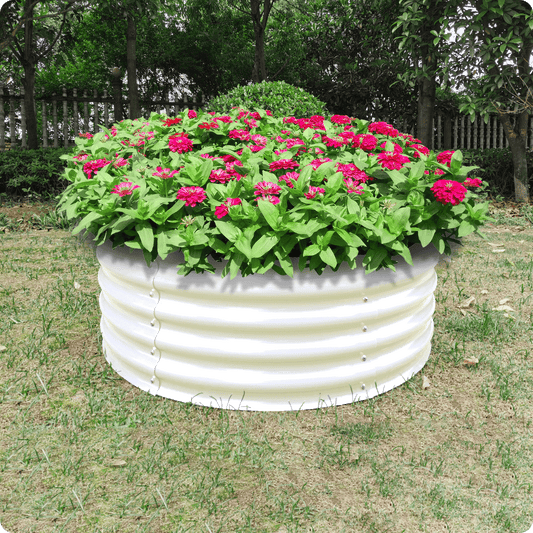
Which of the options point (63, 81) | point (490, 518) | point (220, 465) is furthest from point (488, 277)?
point (63, 81)

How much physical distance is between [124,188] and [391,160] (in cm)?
165

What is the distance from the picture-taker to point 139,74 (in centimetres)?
1730

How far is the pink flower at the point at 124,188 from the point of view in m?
2.80

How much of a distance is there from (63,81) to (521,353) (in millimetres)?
19629

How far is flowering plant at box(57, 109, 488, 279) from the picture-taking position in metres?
2.53

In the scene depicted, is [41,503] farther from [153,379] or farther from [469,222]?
[469,222]

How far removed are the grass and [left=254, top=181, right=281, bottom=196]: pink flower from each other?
1165 mm

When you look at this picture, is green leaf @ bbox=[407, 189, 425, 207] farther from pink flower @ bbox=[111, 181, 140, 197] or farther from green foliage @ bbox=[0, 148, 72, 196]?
green foliage @ bbox=[0, 148, 72, 196]

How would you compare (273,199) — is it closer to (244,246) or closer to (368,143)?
(244,246)

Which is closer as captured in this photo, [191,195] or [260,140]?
[191,195]

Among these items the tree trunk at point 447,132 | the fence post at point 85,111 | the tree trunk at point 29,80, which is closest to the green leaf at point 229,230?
the tree trunk at point 29,80

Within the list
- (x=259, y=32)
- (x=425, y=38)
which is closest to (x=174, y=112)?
(x=259, y=32)

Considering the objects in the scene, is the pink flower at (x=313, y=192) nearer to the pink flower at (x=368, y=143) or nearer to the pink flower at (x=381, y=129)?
the pink flower at (x=368, y=143)

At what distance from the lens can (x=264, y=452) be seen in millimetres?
2361
